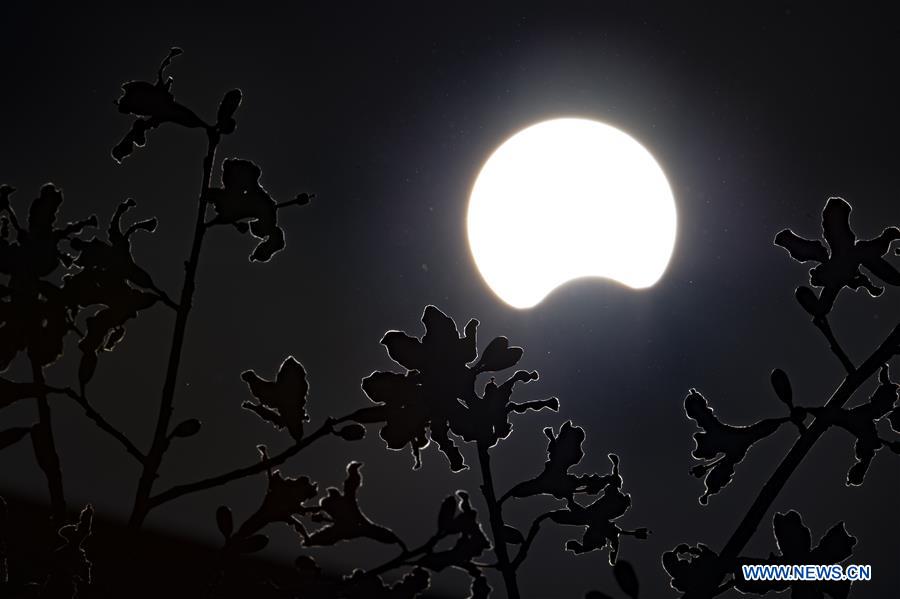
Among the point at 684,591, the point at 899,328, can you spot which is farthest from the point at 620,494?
the point at 899,328

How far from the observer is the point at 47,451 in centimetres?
102

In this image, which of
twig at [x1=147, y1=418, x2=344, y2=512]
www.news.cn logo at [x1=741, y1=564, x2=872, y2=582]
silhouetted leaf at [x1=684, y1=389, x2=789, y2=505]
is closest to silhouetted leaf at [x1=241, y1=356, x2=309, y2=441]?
twig at [x1=147, y1=418, x2=344, y2=512]

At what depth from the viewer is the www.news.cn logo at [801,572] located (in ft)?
3.48

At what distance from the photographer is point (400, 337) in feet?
3.43

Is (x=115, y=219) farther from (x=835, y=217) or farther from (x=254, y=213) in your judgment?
(x=835, y=217)

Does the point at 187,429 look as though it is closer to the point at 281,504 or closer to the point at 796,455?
the point at 281,504

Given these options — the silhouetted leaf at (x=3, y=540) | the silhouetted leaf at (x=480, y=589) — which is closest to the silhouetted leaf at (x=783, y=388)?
the silhouetted leaf at (x=480, y=589)

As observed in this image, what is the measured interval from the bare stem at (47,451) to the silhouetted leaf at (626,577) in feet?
2.25

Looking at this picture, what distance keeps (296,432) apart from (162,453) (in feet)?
0.52

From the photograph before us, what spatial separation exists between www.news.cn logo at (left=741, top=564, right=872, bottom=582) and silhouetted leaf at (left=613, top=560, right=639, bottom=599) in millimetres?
436

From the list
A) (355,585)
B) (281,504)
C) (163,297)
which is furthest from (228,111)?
(355,585)

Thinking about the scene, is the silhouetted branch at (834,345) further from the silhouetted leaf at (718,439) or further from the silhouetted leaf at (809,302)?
the silhouetted leaf at (718,439)

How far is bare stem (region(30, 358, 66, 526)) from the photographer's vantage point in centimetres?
102

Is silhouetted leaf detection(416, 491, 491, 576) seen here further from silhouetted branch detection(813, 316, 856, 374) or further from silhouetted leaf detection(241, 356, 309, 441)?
silhouetted branch detection(813, 316, 856, 374)
